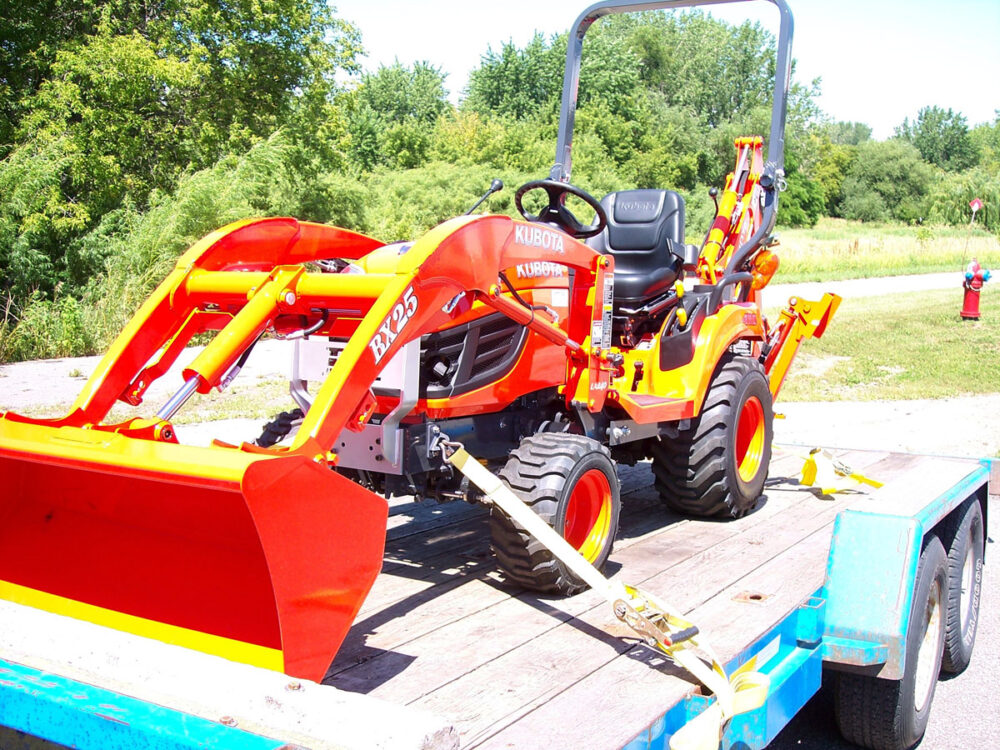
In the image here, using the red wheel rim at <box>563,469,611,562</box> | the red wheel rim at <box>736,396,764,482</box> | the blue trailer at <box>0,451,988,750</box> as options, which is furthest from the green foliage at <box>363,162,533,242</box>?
the red wheel rim at <box>563,469,611,562</box>

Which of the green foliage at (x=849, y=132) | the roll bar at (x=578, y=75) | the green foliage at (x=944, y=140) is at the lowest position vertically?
the roll bar at (x=578, y=75)

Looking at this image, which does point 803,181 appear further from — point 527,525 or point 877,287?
point 527,525

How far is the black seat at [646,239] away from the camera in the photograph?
203 inches

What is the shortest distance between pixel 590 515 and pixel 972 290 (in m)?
14.9

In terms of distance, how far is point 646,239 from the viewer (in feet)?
17.3

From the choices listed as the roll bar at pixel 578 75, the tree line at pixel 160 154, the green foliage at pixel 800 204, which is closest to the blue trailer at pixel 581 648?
the roll bar at pixel 578 75

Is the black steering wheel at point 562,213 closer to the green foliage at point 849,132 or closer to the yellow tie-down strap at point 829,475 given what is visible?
the yellow tie-down strap at point 829,475

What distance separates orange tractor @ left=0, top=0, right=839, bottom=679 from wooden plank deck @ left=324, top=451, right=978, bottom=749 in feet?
0.72

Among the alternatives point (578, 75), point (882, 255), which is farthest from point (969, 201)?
point (578, 75)

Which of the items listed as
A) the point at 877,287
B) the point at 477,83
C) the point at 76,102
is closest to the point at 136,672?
the point at 76,102

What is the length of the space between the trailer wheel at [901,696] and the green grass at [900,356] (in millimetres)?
8071

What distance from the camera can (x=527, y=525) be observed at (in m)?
3.03

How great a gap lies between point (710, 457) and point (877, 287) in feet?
67.7

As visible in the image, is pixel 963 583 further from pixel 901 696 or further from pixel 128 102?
pixel 128 102
